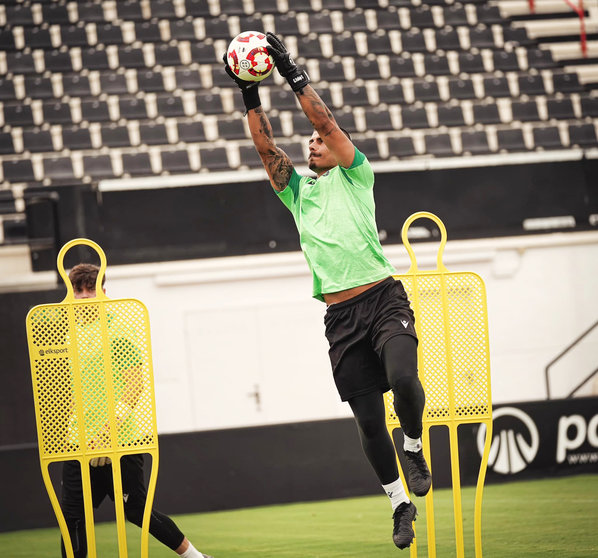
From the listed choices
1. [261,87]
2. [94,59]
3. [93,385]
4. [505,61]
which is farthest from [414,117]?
[93,385]

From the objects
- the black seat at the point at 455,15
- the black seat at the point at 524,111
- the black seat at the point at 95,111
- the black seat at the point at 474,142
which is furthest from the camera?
the black seat at the point at 455,15

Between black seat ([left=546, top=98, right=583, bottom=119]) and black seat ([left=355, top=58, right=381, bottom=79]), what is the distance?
211 cm

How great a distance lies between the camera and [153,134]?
1021 centimetres

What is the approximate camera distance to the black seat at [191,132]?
10.3 m

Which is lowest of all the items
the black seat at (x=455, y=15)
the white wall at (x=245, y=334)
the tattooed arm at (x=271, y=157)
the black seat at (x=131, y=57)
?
the white wall at (x=245, y=334)

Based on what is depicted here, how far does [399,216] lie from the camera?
8.51 metres

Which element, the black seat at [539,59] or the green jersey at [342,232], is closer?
the green jersey at [342,232]

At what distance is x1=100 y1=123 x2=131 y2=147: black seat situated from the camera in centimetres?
1010

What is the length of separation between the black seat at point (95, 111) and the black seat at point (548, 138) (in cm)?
499

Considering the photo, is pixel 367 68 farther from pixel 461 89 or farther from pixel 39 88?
pixel 39 88

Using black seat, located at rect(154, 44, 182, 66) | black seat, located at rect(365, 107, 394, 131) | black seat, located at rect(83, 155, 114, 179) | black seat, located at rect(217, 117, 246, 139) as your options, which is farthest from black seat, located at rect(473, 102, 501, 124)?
black seat, located at rect(83, 155, 114, 179)

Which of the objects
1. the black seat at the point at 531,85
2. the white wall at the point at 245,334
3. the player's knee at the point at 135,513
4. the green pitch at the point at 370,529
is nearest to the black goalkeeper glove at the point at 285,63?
the player's knee at the point at 135,513

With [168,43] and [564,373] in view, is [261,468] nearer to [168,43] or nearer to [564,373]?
[564,373]

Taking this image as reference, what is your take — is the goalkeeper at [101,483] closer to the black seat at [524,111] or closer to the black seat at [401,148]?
the black seat at [401,148]
